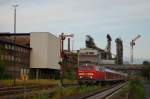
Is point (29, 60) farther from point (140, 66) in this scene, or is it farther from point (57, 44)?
point (140, 66)

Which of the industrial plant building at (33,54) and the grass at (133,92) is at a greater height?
the industrial plant building at (33,54)

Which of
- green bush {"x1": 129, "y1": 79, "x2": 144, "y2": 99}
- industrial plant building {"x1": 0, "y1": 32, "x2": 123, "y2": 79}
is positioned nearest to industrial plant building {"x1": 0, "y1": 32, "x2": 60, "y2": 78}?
industrial plant building {"x1": 0, "y1": 32, "x2": 123, "y2": 79}

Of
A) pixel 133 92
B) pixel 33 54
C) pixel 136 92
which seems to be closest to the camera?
pixel 133 92

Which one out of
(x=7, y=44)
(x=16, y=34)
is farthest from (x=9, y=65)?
(x=16, y=34)

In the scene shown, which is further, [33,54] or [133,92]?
[33,54]

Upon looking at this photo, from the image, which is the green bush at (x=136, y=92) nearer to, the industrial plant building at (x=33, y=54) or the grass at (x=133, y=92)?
the grass at (x=133, y=92)

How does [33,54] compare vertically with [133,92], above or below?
above

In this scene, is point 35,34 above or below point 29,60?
above

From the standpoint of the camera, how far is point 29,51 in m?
98.4

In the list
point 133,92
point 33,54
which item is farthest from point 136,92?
point 33,54

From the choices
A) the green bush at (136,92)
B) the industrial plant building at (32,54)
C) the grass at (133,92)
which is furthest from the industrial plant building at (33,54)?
the green bush at (136,92)

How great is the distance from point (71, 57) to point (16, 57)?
42.6 meters

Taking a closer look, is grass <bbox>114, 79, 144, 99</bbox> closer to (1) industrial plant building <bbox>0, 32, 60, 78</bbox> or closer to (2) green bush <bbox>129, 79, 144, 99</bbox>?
(2) green bush <bbox>129, 79, 144, 99</bbox>

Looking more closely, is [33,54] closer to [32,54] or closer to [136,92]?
[32,54]
